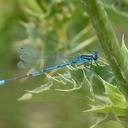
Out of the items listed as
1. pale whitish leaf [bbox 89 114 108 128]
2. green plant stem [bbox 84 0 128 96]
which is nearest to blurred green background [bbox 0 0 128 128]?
pale whitish leaf [bbox 89 114 108 128]

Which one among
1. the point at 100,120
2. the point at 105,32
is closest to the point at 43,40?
the point at 100,120

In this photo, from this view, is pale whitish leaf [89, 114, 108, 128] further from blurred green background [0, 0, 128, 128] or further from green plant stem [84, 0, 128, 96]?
blurred green background [0, 0, 128, 128]

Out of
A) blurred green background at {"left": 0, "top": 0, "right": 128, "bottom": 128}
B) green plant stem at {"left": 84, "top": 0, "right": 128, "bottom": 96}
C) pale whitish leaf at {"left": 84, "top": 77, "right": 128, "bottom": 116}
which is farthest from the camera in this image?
blurred green background at {"left": 0, "top": 0, "right": 128, "bottom": 128}

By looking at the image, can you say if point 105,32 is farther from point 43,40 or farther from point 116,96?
point 43,40

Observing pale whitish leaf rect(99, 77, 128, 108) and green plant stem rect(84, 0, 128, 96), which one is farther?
pale whitish leaf rect(99, 77, 128, 108)

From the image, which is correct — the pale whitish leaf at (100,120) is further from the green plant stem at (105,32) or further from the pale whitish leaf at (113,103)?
the green plant stem at (105,32)
